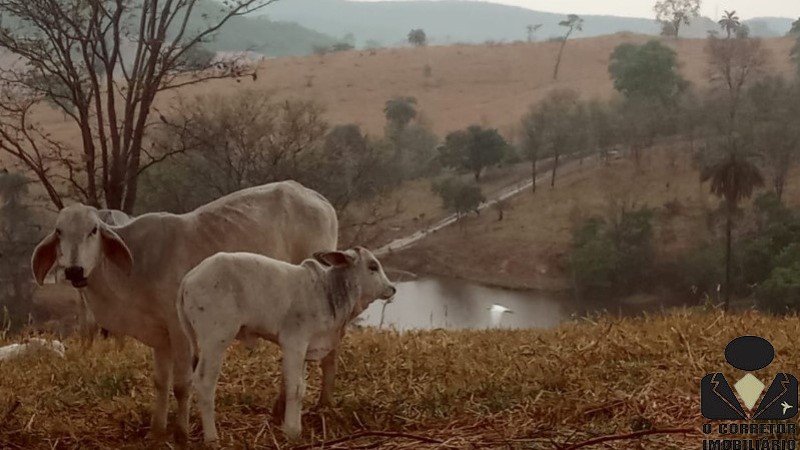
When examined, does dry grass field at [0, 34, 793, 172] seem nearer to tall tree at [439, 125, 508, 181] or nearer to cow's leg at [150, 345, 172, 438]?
tall tree at [439, 125, 508, 181]

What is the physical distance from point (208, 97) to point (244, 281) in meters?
8.84

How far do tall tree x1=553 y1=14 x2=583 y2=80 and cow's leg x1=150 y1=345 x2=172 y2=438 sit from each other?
1507cm

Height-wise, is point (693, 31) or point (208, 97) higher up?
point (693, 31)

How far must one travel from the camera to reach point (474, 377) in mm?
3596

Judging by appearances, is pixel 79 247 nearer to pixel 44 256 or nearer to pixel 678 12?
pixel 44 256

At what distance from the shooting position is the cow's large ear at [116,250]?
112 inches

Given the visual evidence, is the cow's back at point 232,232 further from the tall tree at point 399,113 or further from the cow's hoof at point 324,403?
the tall tree at point 399,113

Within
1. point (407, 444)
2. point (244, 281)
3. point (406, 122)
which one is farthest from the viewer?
point (406, 122)

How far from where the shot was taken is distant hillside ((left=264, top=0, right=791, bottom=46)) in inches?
801

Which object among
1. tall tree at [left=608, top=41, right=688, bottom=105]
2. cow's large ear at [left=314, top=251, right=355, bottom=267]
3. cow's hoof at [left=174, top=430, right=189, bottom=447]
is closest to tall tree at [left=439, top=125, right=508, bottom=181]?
tall tree at [left=608, top=41, right=688, bottom=105]

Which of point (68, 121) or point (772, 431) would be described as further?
point (68, 121)

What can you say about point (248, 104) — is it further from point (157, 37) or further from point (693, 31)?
point (693, 31)

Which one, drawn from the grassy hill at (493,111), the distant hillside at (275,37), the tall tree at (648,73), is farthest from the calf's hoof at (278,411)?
the tall tree at (648,73)

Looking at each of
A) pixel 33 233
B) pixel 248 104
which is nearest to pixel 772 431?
pixel 33 233
